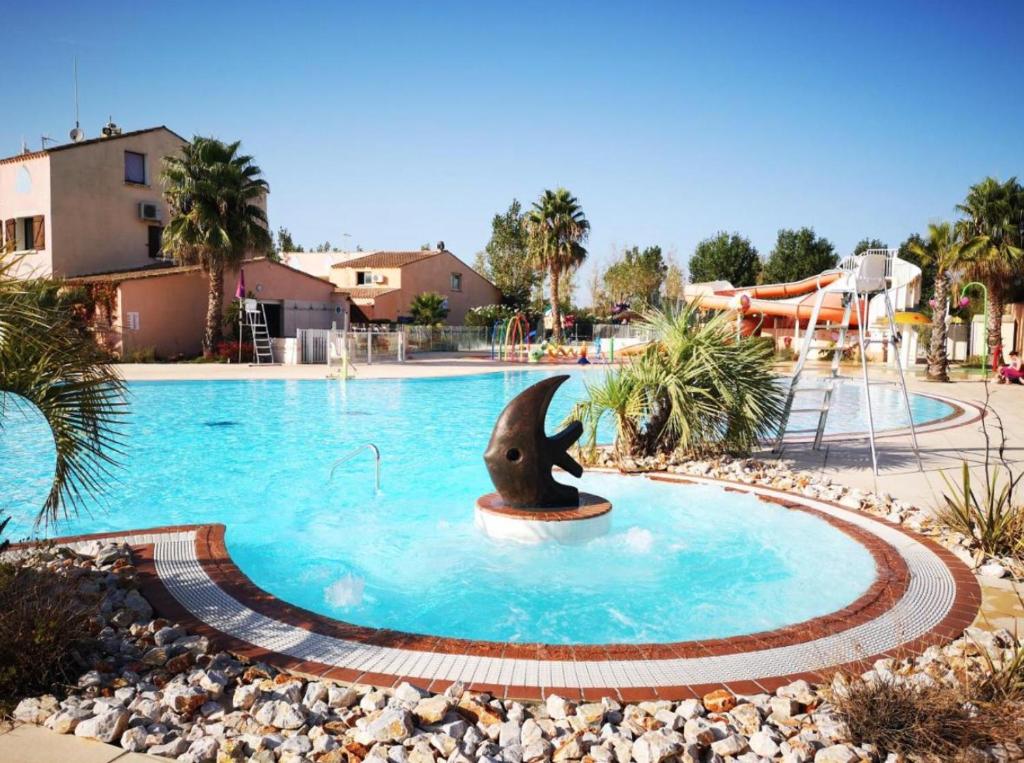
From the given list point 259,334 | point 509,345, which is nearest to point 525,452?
point 259,334

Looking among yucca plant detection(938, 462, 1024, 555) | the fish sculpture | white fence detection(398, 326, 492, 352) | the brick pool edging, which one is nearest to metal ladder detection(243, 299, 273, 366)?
white fence detection(398, 326, 492, 352)

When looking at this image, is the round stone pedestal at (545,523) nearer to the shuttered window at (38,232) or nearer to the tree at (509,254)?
the shuttered window at (38,232)

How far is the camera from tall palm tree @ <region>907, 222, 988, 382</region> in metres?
25.6

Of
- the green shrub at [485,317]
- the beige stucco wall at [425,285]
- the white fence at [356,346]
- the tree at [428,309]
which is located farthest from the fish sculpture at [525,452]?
the beige stucco wall at [425,285]

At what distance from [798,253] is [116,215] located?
52.7m

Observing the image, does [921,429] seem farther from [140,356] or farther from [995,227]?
[140,356]

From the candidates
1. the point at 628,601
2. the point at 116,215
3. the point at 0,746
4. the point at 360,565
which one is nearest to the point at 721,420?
the point at 628,601

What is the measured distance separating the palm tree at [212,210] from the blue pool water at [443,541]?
16563 mm

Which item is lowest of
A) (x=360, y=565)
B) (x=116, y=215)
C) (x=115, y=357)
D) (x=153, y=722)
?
(x=360, y=565)

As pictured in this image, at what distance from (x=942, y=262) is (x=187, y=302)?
30.4 m

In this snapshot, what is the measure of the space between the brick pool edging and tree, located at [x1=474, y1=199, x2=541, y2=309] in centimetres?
5568

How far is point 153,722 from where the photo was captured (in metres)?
3.50

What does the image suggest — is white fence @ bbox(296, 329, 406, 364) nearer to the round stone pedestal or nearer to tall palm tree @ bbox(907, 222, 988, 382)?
tall palm tree @ bbox(907, 222, 988, 382)

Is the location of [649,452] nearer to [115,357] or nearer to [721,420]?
[721,420]
